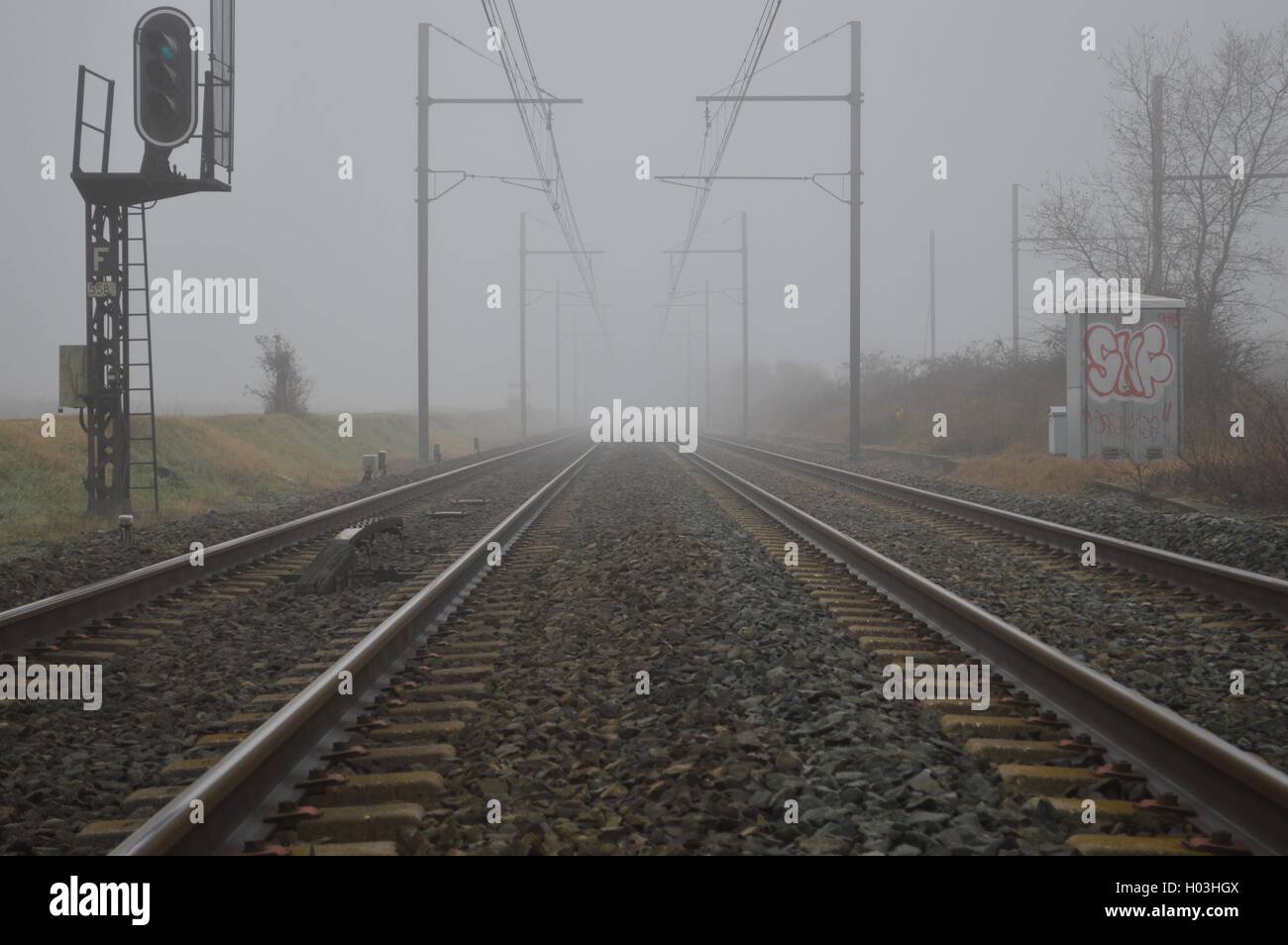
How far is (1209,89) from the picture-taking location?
85.0 feet

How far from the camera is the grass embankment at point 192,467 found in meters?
15.1

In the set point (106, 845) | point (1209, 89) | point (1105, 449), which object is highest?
point (1209, 89)

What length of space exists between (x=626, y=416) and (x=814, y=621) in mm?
103625

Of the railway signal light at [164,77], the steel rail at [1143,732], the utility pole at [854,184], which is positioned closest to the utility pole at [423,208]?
the utility pole at [854,184]

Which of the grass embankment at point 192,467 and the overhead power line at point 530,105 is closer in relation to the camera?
the grass embankment at point 192,467

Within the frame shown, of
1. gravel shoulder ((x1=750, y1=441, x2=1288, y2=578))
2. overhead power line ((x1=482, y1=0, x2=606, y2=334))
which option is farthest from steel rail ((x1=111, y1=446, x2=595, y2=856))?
overhead power line ((x1=482, y1=0, x2=606, y2=334))

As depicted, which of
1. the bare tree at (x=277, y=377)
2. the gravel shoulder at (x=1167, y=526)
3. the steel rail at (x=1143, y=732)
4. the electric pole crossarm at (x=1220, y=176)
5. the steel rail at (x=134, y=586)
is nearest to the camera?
the steel rail at (x=1143, y=732)

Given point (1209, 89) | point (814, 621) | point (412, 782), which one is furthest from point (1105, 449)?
point (412, 782)

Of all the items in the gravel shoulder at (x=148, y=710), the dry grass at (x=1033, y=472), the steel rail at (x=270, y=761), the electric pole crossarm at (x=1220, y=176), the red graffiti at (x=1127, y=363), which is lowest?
the gravel shoulder at (x=148, y=710)

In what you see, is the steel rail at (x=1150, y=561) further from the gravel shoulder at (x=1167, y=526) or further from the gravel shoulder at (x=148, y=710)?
the gravel shoulder at (x=148, y=710)

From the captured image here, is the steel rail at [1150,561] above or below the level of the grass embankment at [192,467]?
below

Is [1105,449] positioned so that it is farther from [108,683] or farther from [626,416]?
[626,416]

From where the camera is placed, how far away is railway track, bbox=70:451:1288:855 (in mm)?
3494

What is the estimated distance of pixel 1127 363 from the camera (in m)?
19.5
